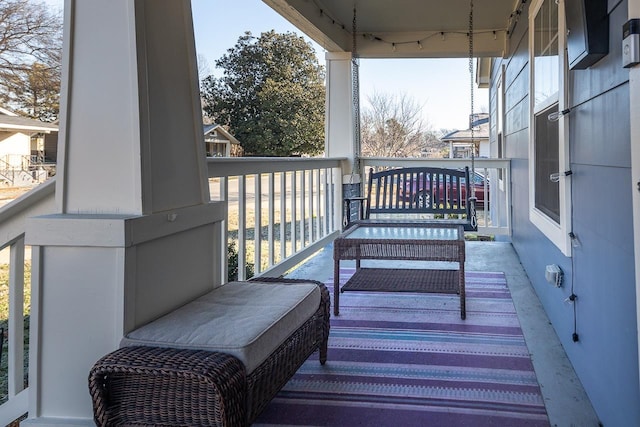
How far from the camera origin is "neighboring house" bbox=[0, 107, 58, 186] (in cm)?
149

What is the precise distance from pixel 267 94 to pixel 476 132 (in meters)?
10.1

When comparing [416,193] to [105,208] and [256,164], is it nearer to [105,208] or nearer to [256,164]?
[256,164]

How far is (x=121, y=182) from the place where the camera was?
5.83ft

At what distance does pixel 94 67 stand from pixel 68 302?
2.68ft

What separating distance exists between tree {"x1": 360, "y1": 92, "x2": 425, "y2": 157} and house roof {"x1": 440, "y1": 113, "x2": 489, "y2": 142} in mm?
1156

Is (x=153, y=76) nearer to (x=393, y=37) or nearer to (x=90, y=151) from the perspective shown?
(x=90, y=151)

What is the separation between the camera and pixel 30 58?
1.66 meters

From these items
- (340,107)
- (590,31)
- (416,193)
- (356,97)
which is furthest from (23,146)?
(340,107)

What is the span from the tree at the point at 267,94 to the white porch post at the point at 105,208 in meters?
0.96

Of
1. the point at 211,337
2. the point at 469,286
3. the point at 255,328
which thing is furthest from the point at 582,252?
the point at 469,286

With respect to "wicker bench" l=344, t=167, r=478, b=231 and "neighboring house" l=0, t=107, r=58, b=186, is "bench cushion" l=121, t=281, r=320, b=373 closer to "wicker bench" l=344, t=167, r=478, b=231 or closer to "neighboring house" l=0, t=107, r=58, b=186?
"neighboring house" l=0, t=107, r=58, b=186

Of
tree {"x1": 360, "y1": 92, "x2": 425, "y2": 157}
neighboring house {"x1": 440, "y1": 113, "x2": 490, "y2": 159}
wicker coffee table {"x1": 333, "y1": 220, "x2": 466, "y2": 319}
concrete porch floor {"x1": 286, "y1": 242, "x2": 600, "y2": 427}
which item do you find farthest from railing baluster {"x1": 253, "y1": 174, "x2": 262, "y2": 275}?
neighboring house {"x1": 440, "y1": 113, "x2": 490, "y2": 159}

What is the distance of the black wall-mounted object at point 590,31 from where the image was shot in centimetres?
166

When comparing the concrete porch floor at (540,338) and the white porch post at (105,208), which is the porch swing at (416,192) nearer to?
the concrete porch floor at (540,338)
